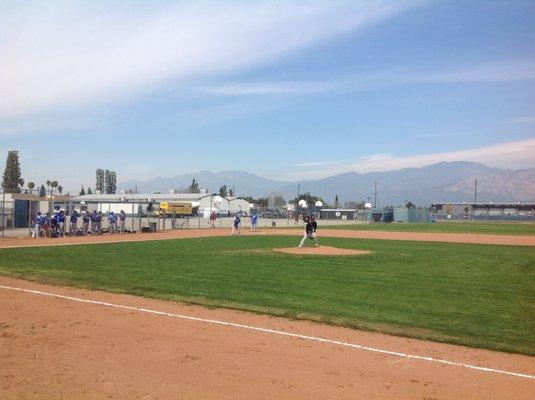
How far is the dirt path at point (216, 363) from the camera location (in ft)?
19.9

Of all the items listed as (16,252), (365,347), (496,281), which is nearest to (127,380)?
(365,347)

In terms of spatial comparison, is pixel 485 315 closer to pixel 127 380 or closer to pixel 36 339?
pixel 127 380

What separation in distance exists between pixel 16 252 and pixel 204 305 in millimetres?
14686

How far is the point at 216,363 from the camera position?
711cm

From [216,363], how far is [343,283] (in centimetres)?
824

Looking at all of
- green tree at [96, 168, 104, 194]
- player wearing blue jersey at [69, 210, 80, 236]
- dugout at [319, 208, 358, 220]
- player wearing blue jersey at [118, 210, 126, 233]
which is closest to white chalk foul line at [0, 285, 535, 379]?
player wearing blue jersey at [69, 210, 80, 236]

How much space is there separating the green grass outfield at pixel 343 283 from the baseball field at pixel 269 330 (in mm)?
58

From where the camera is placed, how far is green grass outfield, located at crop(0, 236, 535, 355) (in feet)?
33.1

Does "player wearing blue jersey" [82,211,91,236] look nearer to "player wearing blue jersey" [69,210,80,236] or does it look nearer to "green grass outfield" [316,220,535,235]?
"player wearing blue jersey" [69,210,80,236]

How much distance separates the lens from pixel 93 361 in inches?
274

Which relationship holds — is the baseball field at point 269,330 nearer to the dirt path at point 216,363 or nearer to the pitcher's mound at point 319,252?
the dirt path at point 216,363

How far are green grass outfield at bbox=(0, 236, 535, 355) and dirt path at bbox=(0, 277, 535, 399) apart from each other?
1.27 meters

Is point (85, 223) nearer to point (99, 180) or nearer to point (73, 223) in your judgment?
point (73, 223)

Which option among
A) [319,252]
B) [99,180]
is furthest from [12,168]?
[319,252]
